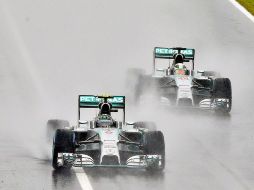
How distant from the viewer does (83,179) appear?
1126 inches

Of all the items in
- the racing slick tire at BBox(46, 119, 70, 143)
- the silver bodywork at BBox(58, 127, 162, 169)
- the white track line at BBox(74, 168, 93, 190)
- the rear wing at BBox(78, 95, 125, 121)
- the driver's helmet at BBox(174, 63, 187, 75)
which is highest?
the driver's helmet at BBox(174, 63, 187, 75)

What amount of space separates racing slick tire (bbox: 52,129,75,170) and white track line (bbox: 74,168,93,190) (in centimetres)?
33

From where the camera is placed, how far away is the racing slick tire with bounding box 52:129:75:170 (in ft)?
95.9

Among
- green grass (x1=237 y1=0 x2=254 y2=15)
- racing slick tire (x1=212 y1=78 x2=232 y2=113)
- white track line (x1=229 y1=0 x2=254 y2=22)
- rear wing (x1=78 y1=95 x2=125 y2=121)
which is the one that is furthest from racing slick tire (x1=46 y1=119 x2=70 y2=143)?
green grass (x1=237 y1=0 x2=254 y2=15)

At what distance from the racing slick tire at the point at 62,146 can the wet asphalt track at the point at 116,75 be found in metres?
0.22

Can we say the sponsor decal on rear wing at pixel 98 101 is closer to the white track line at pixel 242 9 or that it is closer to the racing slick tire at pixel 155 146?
the racing slick tire at pixel 155 146

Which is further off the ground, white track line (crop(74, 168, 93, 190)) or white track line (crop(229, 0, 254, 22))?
white track line (crop(229, 0, 254, 22))

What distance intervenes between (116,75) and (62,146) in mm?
18093

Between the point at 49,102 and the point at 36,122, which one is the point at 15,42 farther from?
the point at 36,122

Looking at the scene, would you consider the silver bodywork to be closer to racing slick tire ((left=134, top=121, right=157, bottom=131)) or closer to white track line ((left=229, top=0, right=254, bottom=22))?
racing slick tire ((left=134, top=121, right=157, bottom=131))

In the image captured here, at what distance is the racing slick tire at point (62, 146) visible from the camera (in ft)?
95.9

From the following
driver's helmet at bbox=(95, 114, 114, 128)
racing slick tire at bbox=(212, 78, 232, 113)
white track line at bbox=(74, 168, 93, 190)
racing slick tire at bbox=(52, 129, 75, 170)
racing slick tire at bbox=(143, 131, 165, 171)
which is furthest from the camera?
racing slick tire at bbox=(212, 78, 232, 113)

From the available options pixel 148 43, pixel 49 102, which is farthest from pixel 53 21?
pixel 49 102

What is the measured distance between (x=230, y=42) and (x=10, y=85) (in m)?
12.6
